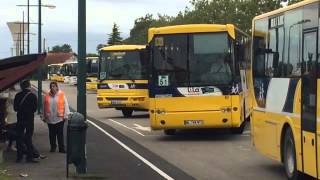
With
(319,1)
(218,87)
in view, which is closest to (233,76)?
(218,87)

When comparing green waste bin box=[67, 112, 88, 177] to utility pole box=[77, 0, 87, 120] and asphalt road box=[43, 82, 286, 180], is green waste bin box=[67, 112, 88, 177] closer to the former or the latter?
utility pole box=[77, 0, 87, 120]

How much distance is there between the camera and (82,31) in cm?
1257

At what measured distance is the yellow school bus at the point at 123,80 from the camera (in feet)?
95.0

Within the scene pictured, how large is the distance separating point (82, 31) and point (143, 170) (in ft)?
9.27

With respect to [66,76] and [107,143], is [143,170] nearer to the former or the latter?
[107,143]

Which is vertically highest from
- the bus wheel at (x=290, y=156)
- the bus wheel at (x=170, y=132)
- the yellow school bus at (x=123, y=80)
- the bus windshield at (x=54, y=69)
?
the bus windshield at (x=54, y=69)

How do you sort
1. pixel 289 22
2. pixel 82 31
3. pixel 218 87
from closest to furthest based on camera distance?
pixel 289 22, pixel 82 31, pixel 218 87

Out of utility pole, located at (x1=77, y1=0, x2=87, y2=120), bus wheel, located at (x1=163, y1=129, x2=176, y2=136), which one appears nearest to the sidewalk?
utility pole, located at (x1=77, y1=0, x2=87, y2=120)

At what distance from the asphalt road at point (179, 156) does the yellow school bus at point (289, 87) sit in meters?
0.74

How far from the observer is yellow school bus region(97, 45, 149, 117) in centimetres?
2895

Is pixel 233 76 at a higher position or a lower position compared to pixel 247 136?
higher

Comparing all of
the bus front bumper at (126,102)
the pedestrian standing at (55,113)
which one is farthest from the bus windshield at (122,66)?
the pedestrian standing at (55,113)

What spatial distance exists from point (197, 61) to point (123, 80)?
1082 centimetres

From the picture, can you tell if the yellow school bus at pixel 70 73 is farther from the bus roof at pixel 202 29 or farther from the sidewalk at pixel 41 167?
the sidewalk at pixel 41 167
